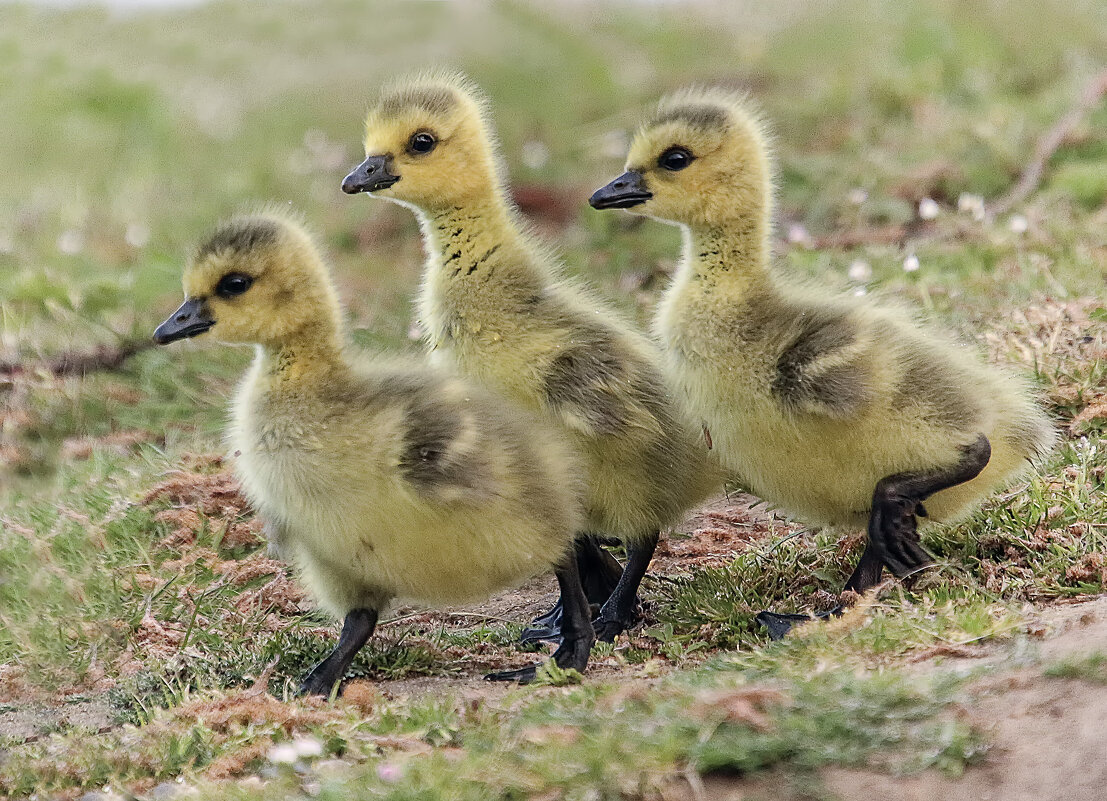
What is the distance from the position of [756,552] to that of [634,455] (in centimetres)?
70

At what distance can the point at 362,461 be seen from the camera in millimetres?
4102

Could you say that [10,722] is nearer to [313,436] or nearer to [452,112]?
[313,436]

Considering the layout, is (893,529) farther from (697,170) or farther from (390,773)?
(390,773)

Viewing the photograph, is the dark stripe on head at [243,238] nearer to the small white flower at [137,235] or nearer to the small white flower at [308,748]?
the small white flower at [308,748]

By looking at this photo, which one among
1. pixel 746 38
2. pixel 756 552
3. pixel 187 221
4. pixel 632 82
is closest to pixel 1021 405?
pixel 756 552

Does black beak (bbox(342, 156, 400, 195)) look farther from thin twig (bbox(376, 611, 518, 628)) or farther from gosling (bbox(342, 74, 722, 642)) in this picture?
thin twig (bbox(376, 611, 518, 628))

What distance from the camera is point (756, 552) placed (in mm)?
5070

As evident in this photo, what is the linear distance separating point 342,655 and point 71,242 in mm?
5933

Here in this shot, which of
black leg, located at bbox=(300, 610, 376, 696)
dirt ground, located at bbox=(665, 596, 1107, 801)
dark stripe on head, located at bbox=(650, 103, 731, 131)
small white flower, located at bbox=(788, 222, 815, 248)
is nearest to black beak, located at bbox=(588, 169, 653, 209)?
dark stripe on head, located at bbox=(650, 103, 731, 131)

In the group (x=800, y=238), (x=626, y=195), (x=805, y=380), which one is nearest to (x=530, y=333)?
(x=626, y=195)

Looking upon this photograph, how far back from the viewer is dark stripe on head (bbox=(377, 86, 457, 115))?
5043mm

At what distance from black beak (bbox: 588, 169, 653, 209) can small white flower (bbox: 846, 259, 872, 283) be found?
2362 millimetres

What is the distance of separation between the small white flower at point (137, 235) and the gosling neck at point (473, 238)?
192 inches

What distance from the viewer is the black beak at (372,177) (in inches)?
195
